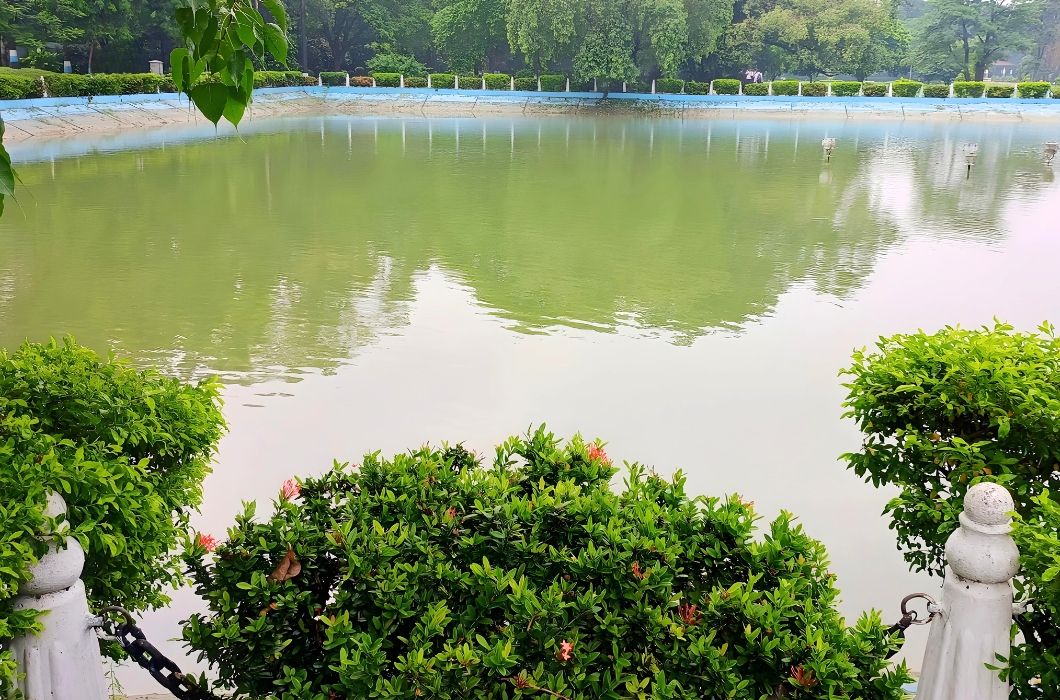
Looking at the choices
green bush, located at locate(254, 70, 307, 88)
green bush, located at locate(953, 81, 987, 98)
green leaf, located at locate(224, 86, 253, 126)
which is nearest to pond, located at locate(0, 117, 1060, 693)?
green leaf, located at locate(224, 86, 253, 126)

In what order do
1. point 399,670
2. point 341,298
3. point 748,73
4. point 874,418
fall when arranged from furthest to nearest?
point 748,73, point 341,298, point 874,418, point 399,670

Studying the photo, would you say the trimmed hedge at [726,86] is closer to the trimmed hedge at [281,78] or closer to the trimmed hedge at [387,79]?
the trimmed hedge at [387,79]

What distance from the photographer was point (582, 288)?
806 centimetres

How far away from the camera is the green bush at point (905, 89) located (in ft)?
137

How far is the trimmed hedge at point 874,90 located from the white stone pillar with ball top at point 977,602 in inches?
1756

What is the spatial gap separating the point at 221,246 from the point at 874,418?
8410 mm

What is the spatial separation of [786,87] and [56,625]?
147ft

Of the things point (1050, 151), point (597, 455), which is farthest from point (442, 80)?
point (597, 455)

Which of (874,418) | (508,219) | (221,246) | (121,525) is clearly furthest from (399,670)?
(508,219)

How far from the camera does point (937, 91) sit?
42219 mm

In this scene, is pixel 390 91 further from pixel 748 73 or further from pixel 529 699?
pixel 529 699

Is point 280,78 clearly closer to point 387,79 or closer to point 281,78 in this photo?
point 281,78

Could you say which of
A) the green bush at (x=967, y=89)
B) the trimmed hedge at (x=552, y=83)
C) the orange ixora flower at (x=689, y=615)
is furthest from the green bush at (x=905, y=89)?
the orange ixora flower at (x=689, y=615)

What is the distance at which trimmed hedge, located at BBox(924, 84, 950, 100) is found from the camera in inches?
1655
